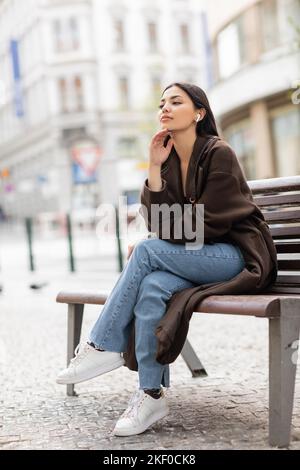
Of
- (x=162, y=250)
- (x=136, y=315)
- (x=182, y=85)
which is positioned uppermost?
(x=182, y=85)

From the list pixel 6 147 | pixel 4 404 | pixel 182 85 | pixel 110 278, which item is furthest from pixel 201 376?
pixel 6 147

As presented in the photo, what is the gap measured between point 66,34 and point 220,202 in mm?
48455

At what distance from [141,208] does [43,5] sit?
48.6 m

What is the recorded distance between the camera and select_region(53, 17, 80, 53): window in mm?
50344

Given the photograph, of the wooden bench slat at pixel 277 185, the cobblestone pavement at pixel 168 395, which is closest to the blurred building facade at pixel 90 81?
the cobblestone pavement at pixel 168 395

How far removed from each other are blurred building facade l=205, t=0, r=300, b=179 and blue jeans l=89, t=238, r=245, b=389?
62.9ft

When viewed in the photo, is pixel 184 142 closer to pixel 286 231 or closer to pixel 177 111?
pixel 177 111

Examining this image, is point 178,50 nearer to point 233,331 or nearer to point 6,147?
point 6,147

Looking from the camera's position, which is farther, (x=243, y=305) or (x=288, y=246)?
(x=288, y=246)

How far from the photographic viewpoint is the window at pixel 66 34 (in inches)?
1982

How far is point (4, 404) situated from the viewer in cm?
434

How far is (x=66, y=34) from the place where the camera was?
50.4 m

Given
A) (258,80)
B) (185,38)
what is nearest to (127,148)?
(185,38)

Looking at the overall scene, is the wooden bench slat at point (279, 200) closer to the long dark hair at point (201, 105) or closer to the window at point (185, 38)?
the long dark hair at point (201, 105)
